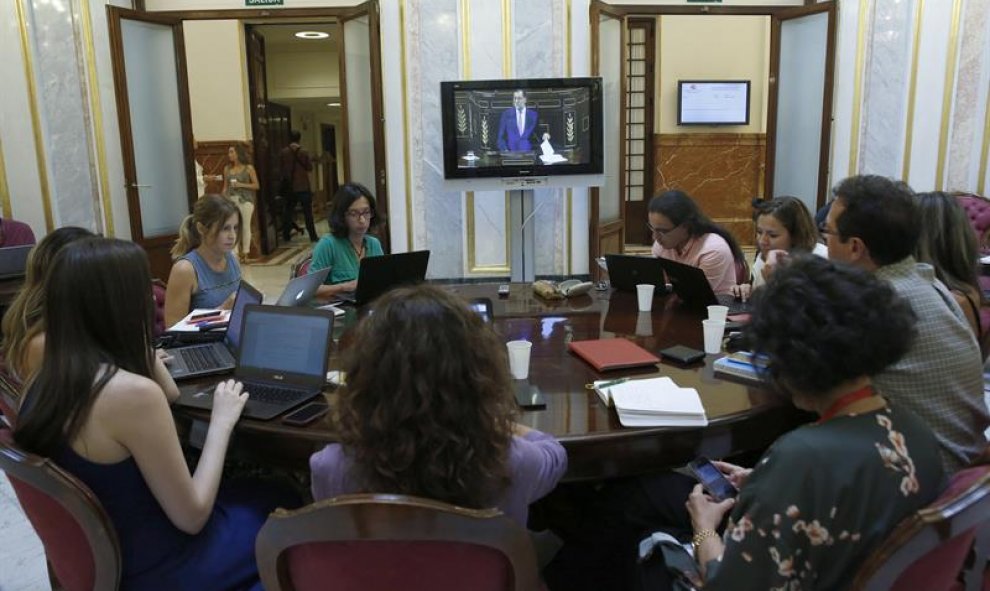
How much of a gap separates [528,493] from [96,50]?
527 centimetres

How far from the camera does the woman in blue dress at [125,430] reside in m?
1.26

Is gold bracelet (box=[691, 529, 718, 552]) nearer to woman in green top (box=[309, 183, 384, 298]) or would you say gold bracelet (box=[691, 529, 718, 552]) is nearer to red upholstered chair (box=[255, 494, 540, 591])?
red upholstered chair (box=[255, 494, 540, 591])

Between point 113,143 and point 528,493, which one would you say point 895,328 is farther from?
point 113,143

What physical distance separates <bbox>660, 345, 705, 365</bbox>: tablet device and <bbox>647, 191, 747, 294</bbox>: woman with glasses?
107 cm

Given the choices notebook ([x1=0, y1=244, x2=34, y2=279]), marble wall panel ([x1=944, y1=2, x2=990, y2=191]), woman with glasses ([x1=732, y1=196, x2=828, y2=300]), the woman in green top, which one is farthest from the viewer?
marble wall panel ([x1=944, y1=2, x2=990, y2=191])

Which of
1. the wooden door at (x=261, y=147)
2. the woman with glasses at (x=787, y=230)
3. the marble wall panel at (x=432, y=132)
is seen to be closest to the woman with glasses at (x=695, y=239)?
the woman with glasses at (x=787, y=230)

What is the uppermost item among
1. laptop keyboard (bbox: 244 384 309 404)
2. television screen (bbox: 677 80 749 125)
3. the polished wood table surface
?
television screen (bbox: 677 80 749 125)

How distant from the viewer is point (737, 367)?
1759 millimetres

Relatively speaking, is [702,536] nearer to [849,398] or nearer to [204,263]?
[849,398]

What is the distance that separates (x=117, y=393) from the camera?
1266 mm

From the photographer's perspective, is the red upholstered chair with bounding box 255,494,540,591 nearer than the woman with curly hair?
Yes

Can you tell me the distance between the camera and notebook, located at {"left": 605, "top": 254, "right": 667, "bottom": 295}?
8.90 feet

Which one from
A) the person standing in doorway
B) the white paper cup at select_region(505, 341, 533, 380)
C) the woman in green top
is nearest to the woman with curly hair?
the white paper cup at select_region(505, 341, 533, 380)

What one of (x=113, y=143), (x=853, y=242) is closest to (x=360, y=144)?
(x=113, y=143)
